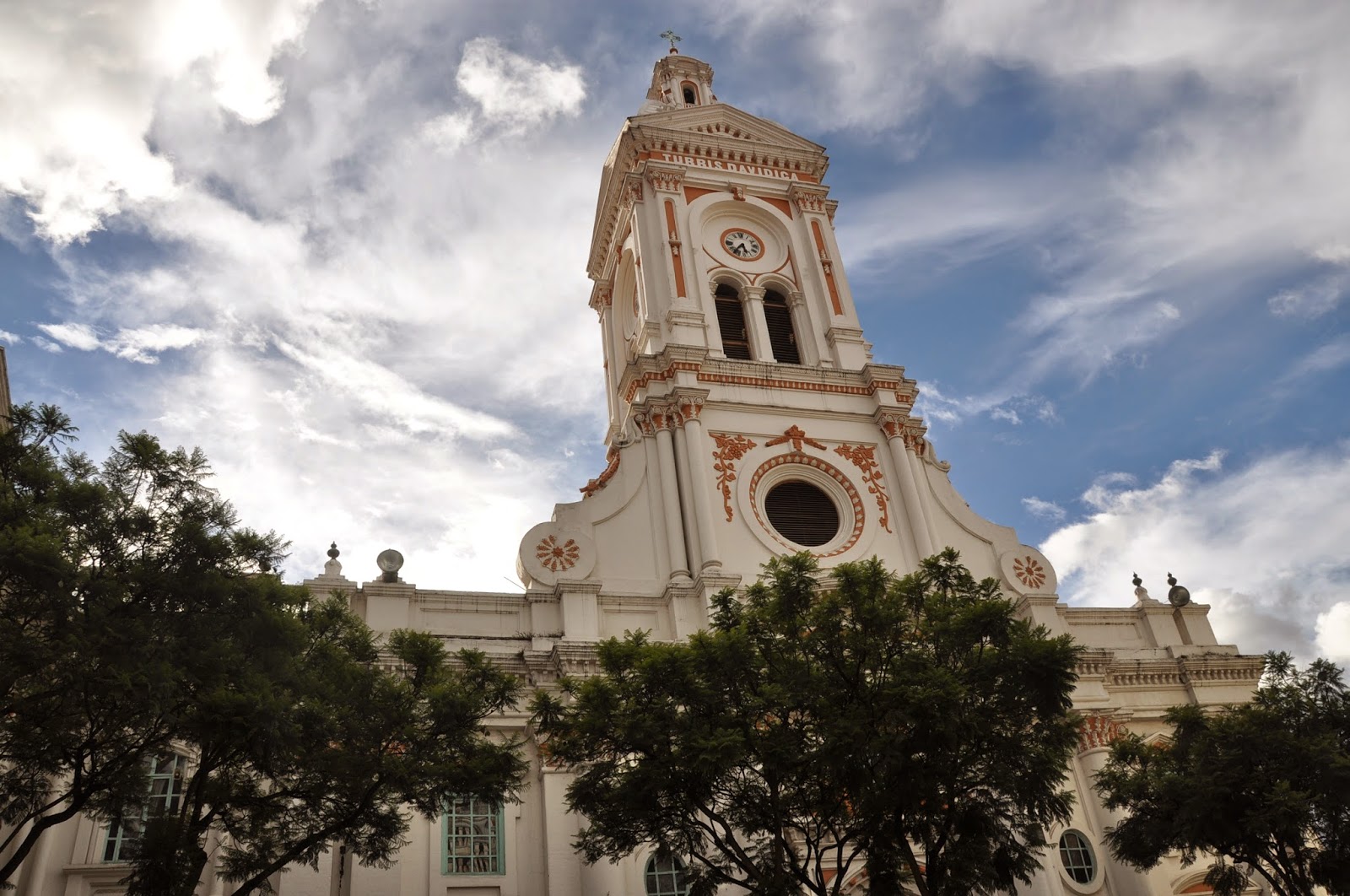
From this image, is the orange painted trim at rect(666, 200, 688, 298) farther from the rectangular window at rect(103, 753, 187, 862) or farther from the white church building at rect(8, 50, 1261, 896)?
the rectangular window at rect(103, 753, 187, 862)

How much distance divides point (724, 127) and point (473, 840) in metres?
24.4

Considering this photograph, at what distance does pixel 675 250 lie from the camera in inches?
1294

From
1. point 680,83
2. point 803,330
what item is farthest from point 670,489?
point 680,83

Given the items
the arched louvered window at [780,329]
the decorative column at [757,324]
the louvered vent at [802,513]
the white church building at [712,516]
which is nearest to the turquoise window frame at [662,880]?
the white church building at [712,516]

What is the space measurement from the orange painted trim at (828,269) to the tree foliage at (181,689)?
66.2ft

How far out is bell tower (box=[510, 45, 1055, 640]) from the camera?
26.3 metres

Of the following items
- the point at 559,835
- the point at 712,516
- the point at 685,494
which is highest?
the point at 685,494

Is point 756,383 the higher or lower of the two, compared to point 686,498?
higher

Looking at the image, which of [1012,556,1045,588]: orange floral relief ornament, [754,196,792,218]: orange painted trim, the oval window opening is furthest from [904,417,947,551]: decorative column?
[754,196,792,218]: orange painted trim

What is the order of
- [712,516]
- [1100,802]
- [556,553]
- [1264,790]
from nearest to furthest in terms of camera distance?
[1264,790] → [1100,802] → [556,553] → [712,516]

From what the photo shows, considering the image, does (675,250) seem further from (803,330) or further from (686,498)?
(686,498)

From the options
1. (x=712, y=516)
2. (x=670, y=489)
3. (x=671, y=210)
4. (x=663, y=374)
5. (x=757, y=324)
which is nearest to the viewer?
(x=712, y=516)

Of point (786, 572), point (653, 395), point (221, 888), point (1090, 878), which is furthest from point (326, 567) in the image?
point (1090, 878)

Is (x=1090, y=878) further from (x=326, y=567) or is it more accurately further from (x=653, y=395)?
(x=326, y=567)
